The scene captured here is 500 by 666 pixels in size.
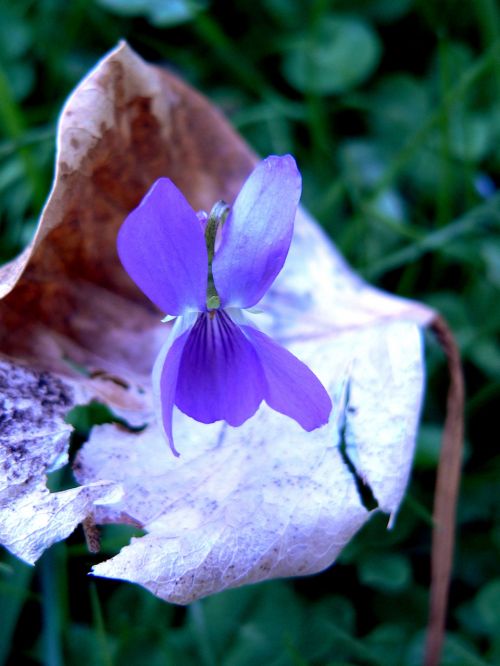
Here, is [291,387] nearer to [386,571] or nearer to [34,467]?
[34,467]

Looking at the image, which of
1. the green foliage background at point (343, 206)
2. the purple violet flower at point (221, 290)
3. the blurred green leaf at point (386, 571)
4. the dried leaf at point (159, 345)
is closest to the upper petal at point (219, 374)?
the purple violet flower at point (221, 290)

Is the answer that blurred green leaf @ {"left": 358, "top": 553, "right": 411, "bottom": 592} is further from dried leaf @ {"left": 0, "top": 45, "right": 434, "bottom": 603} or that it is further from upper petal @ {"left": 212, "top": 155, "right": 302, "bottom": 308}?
upper petal @ {"left": 212, "top": 155, "right": 302, "bottom": 308}

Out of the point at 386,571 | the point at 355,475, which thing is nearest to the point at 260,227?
the point at 355,475

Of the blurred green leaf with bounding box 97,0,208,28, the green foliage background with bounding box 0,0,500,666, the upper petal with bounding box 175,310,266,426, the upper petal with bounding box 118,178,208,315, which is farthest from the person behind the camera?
the blurred green leaf with bounding box 97,0,208,28

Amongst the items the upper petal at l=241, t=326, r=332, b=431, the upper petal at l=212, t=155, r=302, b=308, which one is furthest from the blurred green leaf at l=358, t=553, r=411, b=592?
the upper petal at l=212, t=155, r=302, b=308

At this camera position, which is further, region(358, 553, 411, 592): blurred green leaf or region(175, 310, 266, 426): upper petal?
region(358, 553, 411, 592): blurred green leaf

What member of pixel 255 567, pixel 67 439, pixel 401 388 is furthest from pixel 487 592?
pixel 67 439
